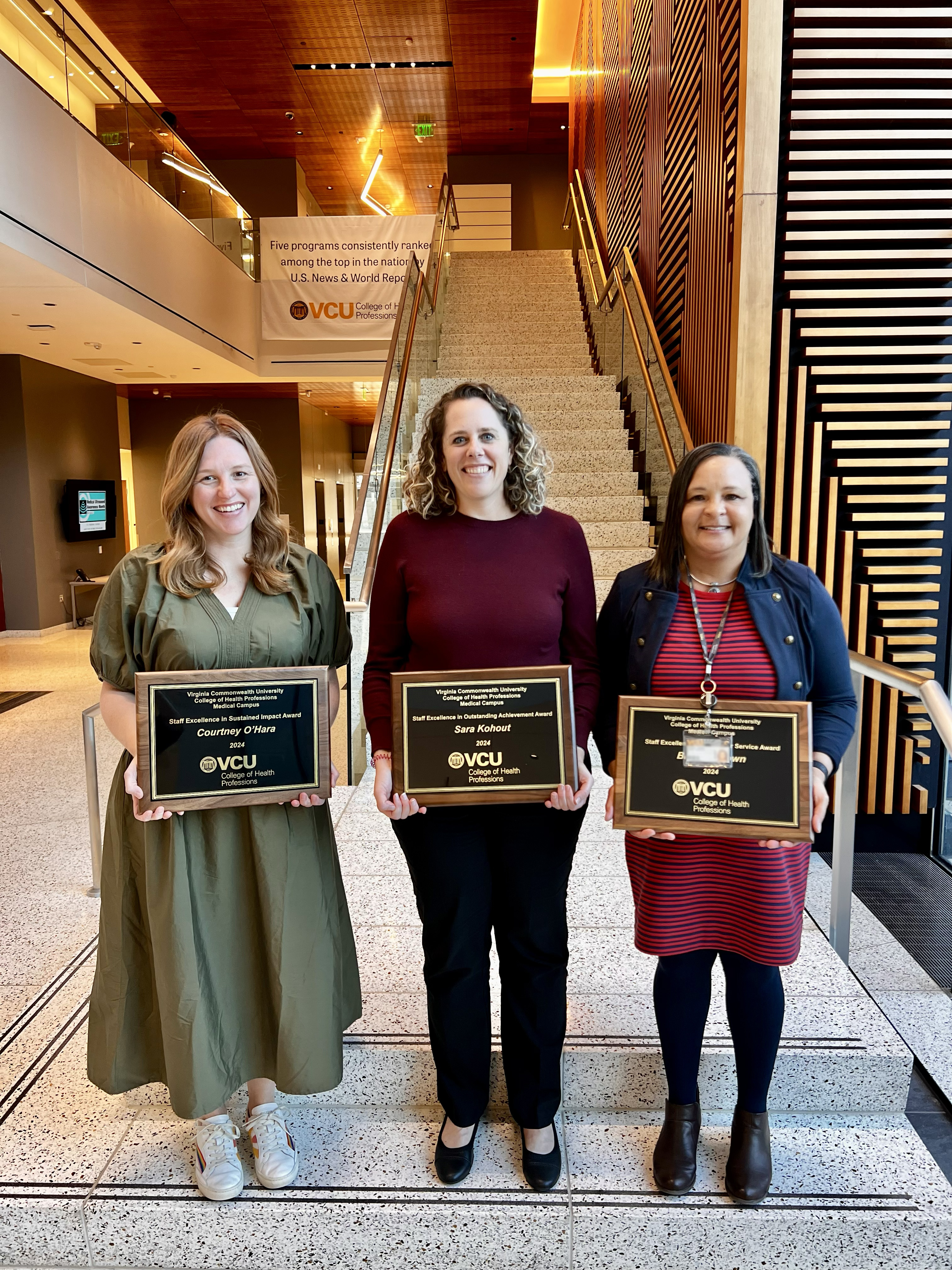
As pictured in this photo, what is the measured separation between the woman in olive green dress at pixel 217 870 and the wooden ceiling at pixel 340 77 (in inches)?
389

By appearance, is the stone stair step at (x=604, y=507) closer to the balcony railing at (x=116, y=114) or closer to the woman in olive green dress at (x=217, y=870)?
the woman in olive green dress at (x=217, y=870)

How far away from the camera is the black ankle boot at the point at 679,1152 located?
1.96 m

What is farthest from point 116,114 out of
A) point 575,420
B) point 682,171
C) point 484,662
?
point 484,662

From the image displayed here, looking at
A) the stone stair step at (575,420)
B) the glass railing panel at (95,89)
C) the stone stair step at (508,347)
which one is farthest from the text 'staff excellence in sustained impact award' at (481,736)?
the glass railing panel at (95,89)

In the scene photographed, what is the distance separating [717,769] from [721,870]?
0.86 ft

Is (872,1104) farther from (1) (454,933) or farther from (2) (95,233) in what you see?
(2) (95,233)

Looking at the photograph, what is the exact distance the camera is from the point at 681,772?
171 cm

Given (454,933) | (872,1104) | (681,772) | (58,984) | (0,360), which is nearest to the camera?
(681,772)

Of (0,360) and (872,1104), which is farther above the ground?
(0,360)

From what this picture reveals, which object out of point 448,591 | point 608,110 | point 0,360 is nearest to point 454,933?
point 448,591

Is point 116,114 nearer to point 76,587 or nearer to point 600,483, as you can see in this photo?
point 76,587

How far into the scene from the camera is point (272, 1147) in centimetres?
203

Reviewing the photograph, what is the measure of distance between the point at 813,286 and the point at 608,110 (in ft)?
21.3

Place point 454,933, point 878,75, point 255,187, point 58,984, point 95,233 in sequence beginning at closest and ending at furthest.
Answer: point 454,933 → point 58,984 → point 878,75 → point 95,233 → point 255,187
